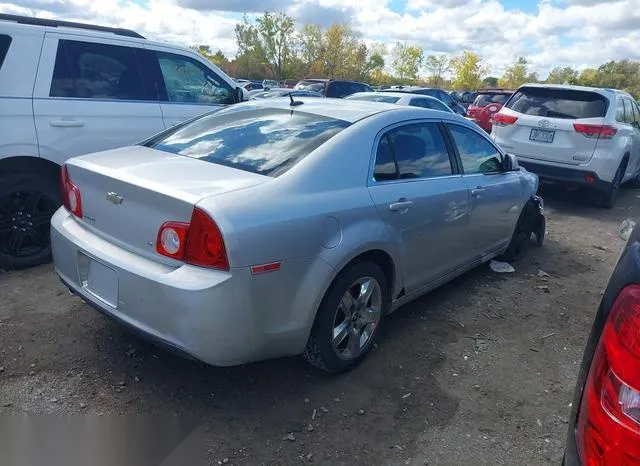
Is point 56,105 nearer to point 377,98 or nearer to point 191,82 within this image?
point 191,82

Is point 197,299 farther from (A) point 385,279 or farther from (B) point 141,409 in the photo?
(A) point 385,279

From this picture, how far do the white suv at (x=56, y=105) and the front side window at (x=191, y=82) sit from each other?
0.03 meters

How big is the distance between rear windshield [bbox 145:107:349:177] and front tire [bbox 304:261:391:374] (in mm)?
750

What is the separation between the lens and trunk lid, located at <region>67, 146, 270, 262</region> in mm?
2611

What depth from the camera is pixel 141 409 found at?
287cm

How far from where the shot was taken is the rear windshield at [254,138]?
3061 millimetres

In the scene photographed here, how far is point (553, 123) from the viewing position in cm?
798

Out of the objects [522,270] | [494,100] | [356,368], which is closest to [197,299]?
[356,368]

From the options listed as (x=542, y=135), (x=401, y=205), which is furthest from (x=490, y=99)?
(x=401, y=205)

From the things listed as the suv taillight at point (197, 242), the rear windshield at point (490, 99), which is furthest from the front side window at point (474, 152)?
the rear windshield at point (490, 99)

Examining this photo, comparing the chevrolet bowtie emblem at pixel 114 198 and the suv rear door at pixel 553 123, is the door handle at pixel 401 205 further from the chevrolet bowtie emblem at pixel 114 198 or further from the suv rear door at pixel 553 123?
the suv rear door at pixel 553 123

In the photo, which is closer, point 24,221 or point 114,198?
point 114,198

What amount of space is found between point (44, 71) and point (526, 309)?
4612 mm

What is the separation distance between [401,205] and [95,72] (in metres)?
3.33
